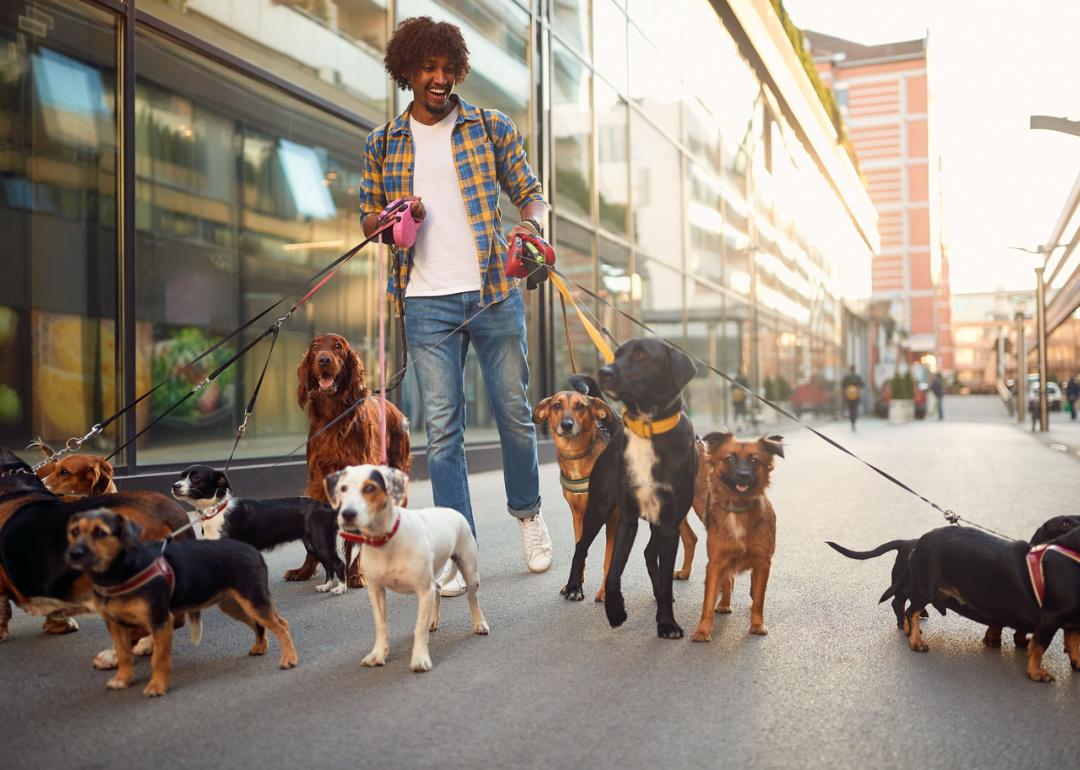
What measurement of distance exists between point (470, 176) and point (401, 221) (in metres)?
0.48

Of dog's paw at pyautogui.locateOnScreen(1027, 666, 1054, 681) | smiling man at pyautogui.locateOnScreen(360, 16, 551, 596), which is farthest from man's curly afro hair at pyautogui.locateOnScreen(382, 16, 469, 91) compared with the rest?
dog's paw at pyautogui.locateOnScreen(1027, 666, 1054, 681)

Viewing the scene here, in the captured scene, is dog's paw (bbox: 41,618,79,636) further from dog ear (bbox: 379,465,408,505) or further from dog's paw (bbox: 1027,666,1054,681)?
dog's paw (bbox: 1027,666,1054,681)

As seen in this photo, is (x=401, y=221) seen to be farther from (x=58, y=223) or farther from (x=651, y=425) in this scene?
(x=58, y=223)

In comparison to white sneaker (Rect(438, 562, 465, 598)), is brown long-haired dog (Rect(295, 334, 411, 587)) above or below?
above

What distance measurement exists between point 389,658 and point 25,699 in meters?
1.09

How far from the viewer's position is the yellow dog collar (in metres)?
3.42

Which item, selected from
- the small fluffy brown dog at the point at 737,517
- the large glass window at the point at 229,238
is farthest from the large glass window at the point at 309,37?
the small fluffy brown dog at the point at 737,517

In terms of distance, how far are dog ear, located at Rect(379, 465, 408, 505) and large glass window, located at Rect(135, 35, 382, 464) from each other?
4.46m

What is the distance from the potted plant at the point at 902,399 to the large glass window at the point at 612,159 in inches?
798

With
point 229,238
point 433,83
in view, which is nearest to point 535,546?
point 433,83

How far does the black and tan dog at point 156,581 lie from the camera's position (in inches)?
107

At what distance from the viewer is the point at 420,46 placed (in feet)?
13.7

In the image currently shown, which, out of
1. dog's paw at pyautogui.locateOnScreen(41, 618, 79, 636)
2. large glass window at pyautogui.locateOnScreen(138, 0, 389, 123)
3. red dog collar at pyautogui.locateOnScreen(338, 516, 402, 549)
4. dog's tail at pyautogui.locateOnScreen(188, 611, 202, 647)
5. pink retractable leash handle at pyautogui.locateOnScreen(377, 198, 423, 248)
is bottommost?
dog's paw at pyautogui.locateOnScreen(41, 618, 79, 636)

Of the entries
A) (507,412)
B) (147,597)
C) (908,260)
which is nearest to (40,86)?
(507,412)
